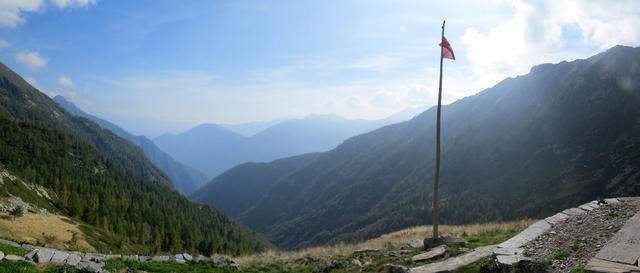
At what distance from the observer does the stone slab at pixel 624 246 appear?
9777mm

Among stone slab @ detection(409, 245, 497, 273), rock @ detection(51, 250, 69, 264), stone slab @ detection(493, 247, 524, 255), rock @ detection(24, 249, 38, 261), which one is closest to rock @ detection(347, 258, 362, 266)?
stone slab @ detection(409, 245, 497, 273)

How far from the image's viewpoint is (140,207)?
4727 inches

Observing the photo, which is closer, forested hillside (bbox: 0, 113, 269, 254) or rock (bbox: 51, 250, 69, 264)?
rock (bbox: 51, 250, 69, 264)

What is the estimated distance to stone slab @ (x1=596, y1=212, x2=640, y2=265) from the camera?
32.1 feet

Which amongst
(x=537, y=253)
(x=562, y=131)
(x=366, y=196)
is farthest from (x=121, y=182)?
(x=562, y=131)

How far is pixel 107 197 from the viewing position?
105 metres

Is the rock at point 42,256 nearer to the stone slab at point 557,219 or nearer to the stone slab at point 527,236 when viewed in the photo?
the stone slab at point 527,236

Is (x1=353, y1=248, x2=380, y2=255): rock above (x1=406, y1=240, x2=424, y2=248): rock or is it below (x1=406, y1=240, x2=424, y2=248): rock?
below

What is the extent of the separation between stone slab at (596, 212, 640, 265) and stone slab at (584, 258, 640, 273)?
1.01ft

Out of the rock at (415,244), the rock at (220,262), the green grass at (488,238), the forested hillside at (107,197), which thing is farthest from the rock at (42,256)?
the forested hillside at (107,197)

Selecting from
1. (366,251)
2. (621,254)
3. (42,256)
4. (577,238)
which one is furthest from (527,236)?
(42,256)

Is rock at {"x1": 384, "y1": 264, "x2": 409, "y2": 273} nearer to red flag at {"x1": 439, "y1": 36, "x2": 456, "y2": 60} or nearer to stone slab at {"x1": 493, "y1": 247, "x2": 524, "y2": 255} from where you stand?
stone slab at {"x1": 493, "y1": 247, "x2": 524, "y2": 255}

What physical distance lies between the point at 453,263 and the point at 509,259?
104 inches

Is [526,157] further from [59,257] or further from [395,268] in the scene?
Answer: [59,257]
